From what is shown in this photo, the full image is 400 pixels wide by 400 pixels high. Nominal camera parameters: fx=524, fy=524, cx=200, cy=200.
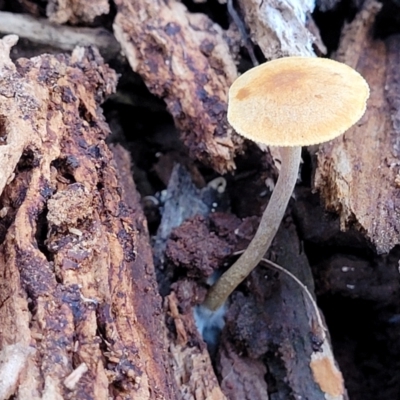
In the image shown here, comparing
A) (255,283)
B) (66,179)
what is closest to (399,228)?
(255,283)

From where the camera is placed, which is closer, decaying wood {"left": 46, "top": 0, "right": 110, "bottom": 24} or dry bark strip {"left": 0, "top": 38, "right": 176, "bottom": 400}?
dry bark strip {"left": 0, "top": 38, "right": 176, "bottom": 400}

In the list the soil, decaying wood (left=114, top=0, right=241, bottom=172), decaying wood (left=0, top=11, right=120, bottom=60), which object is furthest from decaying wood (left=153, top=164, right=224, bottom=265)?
decaying wood (left=0, top=11, right=120, bottom=60)

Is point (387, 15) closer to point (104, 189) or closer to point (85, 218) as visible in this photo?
point (104, 189)

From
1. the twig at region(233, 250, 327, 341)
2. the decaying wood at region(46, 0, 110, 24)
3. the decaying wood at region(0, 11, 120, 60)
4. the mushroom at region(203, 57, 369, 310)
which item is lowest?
the twig at region(233, 250, 327, 341)

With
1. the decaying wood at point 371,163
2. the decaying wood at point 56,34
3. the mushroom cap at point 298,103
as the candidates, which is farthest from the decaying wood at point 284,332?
the decaying wood at point 56,34

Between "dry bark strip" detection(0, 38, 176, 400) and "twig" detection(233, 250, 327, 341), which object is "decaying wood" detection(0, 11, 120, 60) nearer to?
"dry bark strip" detection(0, 38, 176, 400)

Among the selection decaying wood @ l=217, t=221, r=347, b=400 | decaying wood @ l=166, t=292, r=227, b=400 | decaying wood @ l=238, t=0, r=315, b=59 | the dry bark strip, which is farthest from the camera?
decaying wood @ l=238, t=0, r=315, b=59

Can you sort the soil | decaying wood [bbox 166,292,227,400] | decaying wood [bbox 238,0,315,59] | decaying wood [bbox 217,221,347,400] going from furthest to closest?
1. decaying wood [bbox 238,0,315,59]
2. the soil
3. decaying wood [bbox 217,221,347,400]
4. decaying wood [bbox 166,292,227,400]
